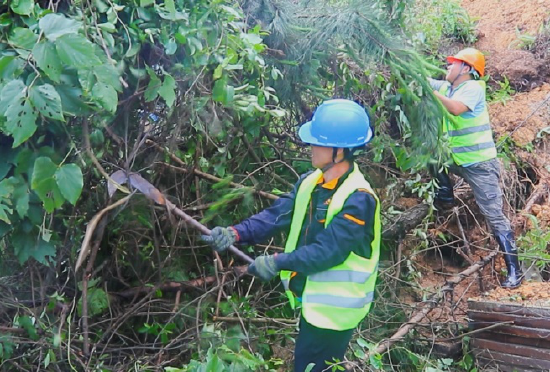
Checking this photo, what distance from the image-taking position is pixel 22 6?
2508mm

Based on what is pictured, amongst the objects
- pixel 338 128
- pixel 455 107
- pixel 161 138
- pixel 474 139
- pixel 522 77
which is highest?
pixel 338 128

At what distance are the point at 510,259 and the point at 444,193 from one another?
81 cm

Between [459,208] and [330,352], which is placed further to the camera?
[459,208]

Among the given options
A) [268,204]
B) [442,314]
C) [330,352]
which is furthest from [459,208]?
[330,352]

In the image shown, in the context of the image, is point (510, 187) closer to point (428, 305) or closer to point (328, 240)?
point (428, 305)

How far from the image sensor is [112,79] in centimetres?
249

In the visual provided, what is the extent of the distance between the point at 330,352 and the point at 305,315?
25cm

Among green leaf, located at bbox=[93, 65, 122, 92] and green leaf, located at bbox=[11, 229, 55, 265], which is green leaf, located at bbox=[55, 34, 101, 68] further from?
green leaf, located at bbox=[11, 229, 55, 265]

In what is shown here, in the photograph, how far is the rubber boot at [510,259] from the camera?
16.6ft

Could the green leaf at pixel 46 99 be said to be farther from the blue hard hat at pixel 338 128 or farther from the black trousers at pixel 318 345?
the black trousers at pixel 318 345

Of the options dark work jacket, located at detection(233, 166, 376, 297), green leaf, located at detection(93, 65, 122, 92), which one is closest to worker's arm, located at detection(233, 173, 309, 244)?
dark work jacket, located at detection(233, 166, 376, 297)

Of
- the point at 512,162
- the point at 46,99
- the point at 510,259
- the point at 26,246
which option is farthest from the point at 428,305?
the point at 46,99

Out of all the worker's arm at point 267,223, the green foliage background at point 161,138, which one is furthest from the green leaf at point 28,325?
the worker's arm at point 267,223

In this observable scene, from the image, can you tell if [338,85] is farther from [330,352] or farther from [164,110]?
[330,352]
